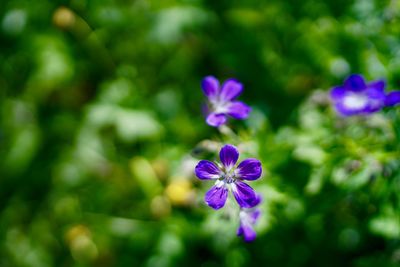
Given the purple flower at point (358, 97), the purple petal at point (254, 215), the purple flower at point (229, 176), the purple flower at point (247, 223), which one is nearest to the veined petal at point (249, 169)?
the purple flower at point (229, 176)

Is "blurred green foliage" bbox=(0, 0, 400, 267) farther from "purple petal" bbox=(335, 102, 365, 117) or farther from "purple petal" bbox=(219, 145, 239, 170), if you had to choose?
"purple petal" bbox=(219, 145, 239, 170)

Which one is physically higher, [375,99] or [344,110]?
[344,110]

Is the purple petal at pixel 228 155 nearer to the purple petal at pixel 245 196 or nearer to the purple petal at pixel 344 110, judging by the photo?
the purple petal at pixel 245 196

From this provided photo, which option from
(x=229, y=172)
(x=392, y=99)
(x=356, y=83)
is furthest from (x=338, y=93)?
(x=229, y=172)

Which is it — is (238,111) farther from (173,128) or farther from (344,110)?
A: (173,128)

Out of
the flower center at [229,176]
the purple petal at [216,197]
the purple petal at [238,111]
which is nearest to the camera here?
the purple petal at [216,197]

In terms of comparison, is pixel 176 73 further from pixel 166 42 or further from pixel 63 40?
pixel 63 40
